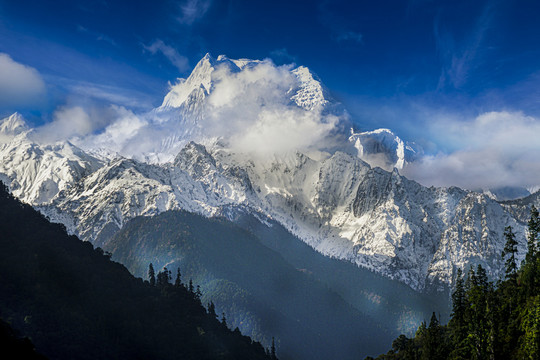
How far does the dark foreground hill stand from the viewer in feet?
420

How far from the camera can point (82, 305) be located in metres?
147

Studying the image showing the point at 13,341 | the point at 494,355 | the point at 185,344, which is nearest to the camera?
the point at 13,341

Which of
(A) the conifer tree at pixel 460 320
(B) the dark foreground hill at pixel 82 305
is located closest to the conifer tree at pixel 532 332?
(A) the conifer tree at pixel 460 320

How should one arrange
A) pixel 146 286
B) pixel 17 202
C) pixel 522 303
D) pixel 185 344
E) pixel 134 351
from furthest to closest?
pixel 146 286
pixel 17 202
pixel 185 344
pixel 134 351
pixel 522 303

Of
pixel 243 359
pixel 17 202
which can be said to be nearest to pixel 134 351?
pixel 243 359

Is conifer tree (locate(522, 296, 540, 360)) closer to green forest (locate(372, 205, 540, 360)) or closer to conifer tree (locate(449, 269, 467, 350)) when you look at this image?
green forest (locate(372, 205, 540, 360))

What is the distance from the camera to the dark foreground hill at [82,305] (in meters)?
128

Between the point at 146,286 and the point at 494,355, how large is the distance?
12756 centimetres

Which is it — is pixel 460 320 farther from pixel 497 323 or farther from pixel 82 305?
pixel 82 305

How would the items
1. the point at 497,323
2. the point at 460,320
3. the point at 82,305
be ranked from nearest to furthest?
1. the point at 497,323
2. the point at 460,320
3. the point at 82,305

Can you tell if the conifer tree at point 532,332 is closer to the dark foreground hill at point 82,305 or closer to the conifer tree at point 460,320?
the conifer tree at point 460,320

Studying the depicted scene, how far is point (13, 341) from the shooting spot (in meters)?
98.3

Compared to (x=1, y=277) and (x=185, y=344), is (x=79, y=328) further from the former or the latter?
(x=185, y=344)

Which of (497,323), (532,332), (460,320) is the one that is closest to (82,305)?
(460,320)
